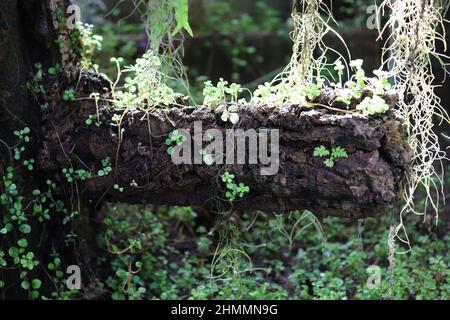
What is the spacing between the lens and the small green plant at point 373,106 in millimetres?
2639

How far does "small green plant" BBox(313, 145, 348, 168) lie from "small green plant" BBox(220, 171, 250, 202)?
0.35 m

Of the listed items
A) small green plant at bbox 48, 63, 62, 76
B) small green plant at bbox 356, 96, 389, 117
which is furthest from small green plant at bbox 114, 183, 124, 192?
small green plant at bbox 356, 96, 389, 117

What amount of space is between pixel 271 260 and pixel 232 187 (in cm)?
128

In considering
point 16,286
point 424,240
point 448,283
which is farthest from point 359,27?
point 16,286

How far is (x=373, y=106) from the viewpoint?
2.65 meters

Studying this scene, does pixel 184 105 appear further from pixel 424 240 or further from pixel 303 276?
pixel 424 240

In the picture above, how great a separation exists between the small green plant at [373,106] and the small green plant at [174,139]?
2.48 ft

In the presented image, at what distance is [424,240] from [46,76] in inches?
89.7

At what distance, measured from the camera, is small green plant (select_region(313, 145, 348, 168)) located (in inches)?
106

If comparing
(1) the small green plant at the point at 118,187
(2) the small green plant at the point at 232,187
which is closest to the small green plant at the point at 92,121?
(1) the small green plant at the point at 118,187

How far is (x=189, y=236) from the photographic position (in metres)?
4.28

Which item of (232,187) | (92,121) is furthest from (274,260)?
(92,121)

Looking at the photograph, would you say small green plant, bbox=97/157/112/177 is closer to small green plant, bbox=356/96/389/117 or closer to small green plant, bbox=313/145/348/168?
small green plant, bbox=313/145/348/168

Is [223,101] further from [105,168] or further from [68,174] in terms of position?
[68,174]
